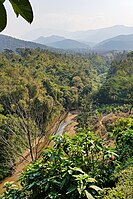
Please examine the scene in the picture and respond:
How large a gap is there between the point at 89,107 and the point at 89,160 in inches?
671

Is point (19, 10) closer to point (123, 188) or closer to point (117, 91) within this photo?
point (123, 188)

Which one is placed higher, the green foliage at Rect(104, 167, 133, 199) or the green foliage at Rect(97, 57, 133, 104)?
the green foliage at Rect(104, 167, 133, 199)

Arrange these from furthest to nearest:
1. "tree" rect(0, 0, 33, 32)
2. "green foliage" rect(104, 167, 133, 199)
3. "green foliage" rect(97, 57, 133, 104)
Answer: "green foliage" rect(97, 57, 133, 104) → "green foliage" rect(104, 167, 133, 199) → "tree" rect(0, 0, 33, 32)

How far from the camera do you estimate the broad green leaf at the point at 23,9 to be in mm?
424

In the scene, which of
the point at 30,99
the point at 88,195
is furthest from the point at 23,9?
the point at 30,99

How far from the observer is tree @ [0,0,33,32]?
16.4 inches

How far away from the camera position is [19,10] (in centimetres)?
43

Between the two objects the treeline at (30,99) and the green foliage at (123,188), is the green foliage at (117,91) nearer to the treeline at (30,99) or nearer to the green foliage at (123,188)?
the treeline at (30,99)

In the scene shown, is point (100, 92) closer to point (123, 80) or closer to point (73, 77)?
point (123, 80)

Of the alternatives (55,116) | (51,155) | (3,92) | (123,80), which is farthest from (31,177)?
(123,80)

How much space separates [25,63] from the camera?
25.1 m

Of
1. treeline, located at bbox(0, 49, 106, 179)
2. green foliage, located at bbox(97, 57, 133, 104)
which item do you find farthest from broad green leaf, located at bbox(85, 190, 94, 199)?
green foliage, located at bbox(97, 57, 133, 104)

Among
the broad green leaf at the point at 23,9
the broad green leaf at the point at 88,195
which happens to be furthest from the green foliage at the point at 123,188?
the broad green leaf at the point at 23,9

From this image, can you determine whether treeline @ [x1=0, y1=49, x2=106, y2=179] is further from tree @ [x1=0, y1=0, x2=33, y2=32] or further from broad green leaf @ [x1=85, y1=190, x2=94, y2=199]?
tree @ [x1=0, y1=0, x2=33, y2=32]
